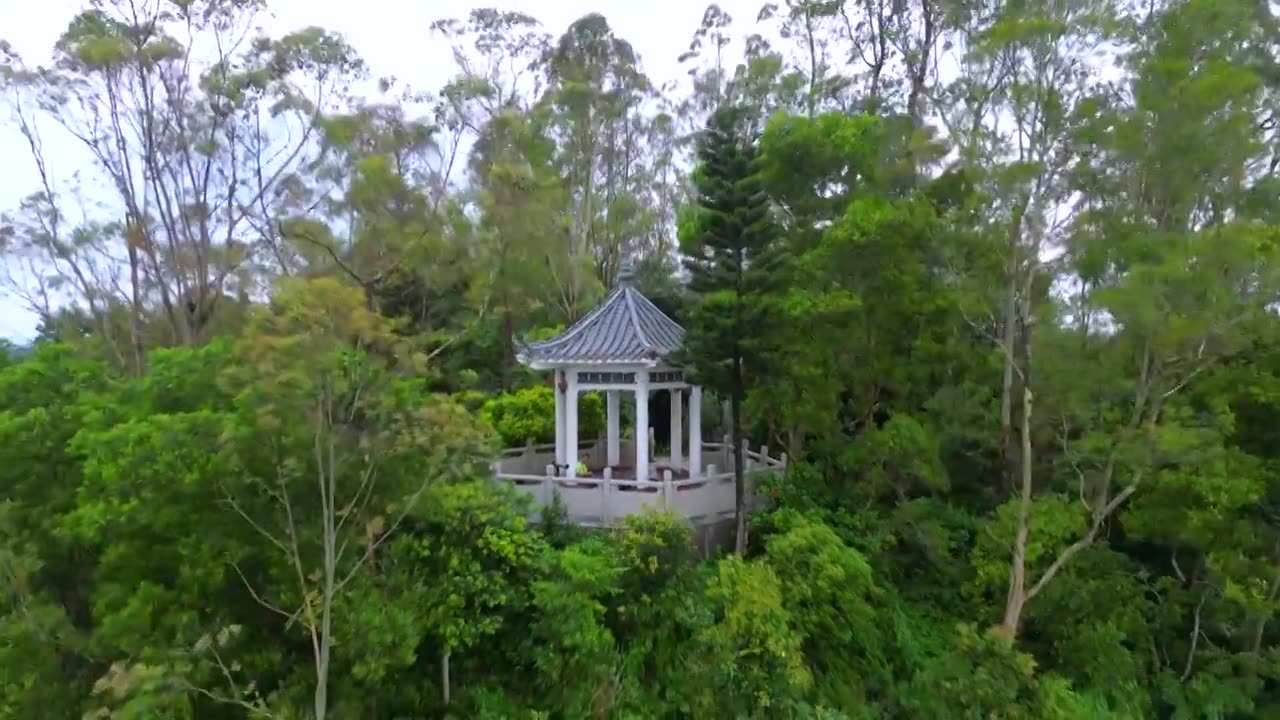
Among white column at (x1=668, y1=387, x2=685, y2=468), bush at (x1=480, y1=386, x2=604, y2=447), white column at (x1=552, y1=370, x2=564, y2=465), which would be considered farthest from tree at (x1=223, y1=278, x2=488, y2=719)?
bush at (x1=480, y1=386, x2=604, y2=447)

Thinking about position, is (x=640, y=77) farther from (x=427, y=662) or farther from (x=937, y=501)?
(x=427, y=662)

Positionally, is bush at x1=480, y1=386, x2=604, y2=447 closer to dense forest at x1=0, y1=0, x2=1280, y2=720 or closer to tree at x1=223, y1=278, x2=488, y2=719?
dense forest at x1=0, y1=0, x2=1280, y2=720

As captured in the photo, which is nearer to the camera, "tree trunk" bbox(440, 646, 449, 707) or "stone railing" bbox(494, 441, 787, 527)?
"tree trunk" bbox(440, 646, 449, 707)

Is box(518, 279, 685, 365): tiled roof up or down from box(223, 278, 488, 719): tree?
up

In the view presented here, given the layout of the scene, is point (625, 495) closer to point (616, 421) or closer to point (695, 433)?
point (695, 433)

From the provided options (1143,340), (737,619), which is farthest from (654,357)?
(1143,340)

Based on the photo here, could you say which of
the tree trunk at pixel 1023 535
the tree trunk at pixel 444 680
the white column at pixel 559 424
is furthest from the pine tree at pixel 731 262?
the tree trunk at pixel 444 680
